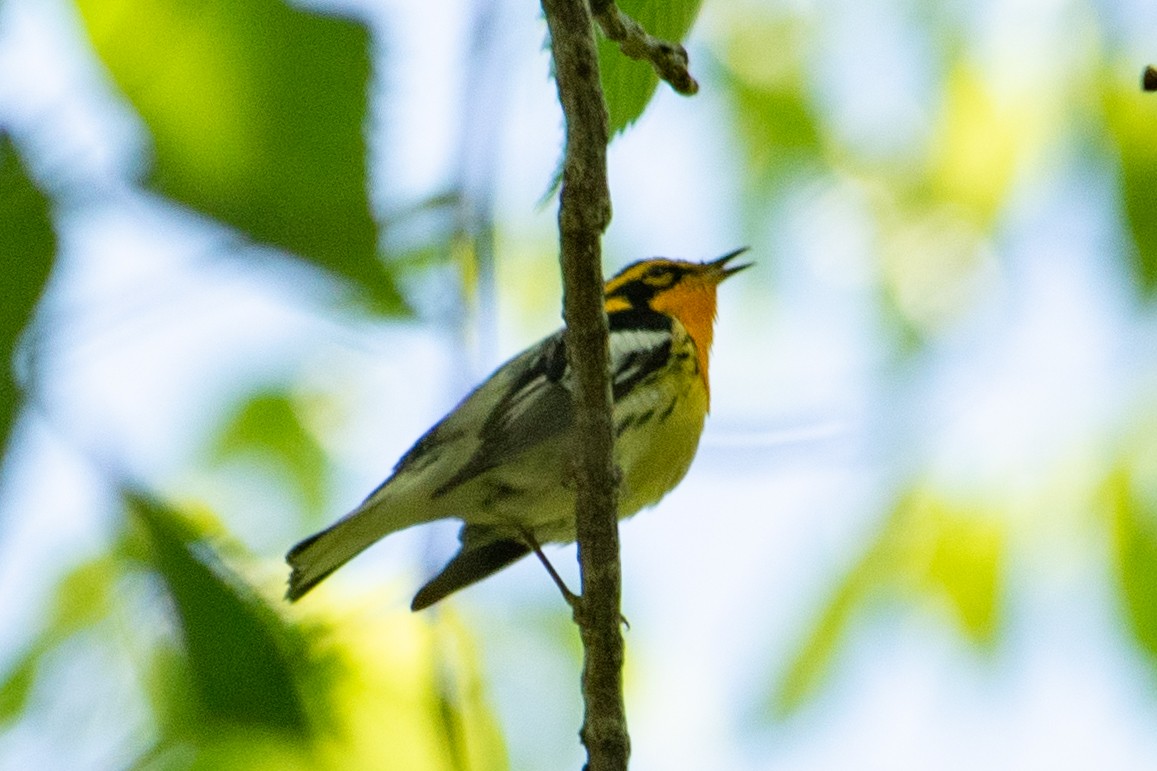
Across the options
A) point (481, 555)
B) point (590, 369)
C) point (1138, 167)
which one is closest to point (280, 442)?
point (481, 555)

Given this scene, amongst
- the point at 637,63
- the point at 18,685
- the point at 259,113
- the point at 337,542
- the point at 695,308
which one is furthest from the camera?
the point at 695,308

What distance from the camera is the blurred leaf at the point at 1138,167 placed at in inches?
160

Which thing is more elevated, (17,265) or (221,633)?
(17,265)

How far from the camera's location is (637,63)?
190 cm

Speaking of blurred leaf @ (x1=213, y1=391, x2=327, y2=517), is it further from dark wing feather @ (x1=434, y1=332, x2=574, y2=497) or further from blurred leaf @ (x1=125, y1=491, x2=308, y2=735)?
blurred leaf @ (x1=125, y1=491, x2=308, y2=735)

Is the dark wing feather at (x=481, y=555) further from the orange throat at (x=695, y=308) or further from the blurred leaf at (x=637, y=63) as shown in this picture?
the blurred leaf at (x=637, y=63)

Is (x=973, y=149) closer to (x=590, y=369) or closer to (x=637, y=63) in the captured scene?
(x=590, y=369)

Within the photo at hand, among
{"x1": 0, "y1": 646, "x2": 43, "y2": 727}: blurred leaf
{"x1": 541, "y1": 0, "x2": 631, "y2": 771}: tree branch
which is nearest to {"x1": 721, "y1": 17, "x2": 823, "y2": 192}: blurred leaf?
{"x1": 541, "y1": 0, "x2": 631, "y2": 771}: tree branch

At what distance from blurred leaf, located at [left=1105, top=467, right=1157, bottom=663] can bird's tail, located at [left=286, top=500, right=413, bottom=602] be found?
245 centimetres

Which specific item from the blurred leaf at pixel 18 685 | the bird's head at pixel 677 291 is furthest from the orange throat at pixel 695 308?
the blurred leaf at pixel 18 685

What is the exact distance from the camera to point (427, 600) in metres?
4.07

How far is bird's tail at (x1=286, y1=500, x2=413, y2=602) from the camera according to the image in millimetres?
4184

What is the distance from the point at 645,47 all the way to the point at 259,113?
2.21 feet

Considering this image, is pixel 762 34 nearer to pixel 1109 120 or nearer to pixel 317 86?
pixel 1109 120
